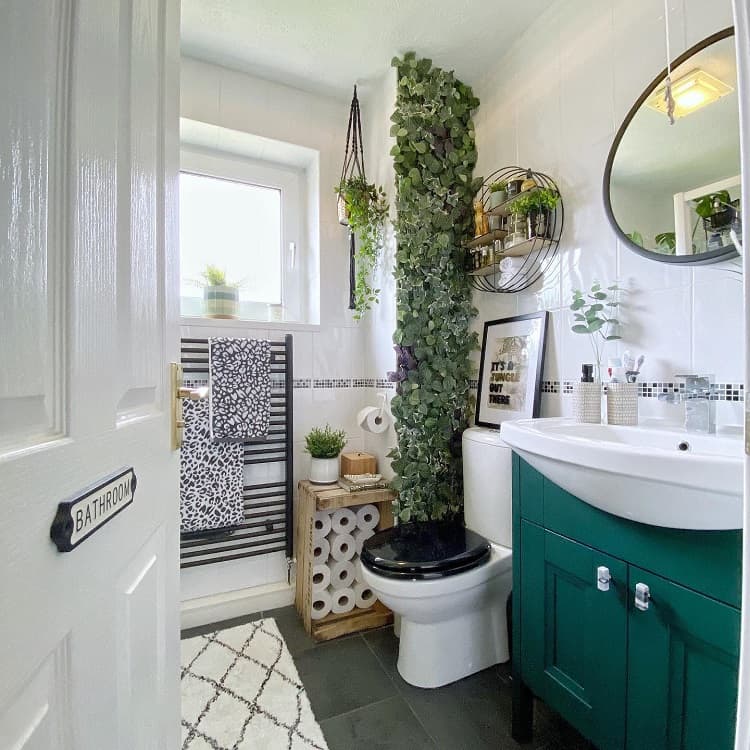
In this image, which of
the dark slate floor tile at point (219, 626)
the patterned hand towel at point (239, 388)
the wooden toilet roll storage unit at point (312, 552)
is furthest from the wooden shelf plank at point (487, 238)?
the dark slate floor tile at point (219, 626)

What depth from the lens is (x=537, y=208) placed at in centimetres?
147

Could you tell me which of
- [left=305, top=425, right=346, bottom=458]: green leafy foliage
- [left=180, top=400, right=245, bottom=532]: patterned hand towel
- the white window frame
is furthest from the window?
[left=305, top=425, right=346, bottom=458]: green leafy foliage

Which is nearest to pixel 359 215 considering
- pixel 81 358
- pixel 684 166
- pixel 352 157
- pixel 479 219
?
pixel 352 157

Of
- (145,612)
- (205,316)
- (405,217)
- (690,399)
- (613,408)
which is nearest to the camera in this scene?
(145,612)

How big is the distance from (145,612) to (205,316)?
59.4 inches

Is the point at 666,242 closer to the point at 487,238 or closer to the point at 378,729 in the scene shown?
the point at 487,238

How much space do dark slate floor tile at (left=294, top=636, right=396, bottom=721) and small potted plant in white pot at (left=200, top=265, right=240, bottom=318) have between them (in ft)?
4.71

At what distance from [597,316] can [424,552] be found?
95cm

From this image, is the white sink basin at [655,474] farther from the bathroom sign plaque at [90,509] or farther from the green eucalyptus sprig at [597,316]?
the bathroom sign plaque at [90,509]

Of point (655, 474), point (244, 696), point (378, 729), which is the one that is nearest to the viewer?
point (655, 474)

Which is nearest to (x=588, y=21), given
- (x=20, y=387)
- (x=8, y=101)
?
(x=8, y=101)

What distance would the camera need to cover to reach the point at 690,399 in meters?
1.03

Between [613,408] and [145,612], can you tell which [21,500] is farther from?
[613,408]

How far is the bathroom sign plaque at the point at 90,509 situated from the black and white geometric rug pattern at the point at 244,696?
44.8 inches
